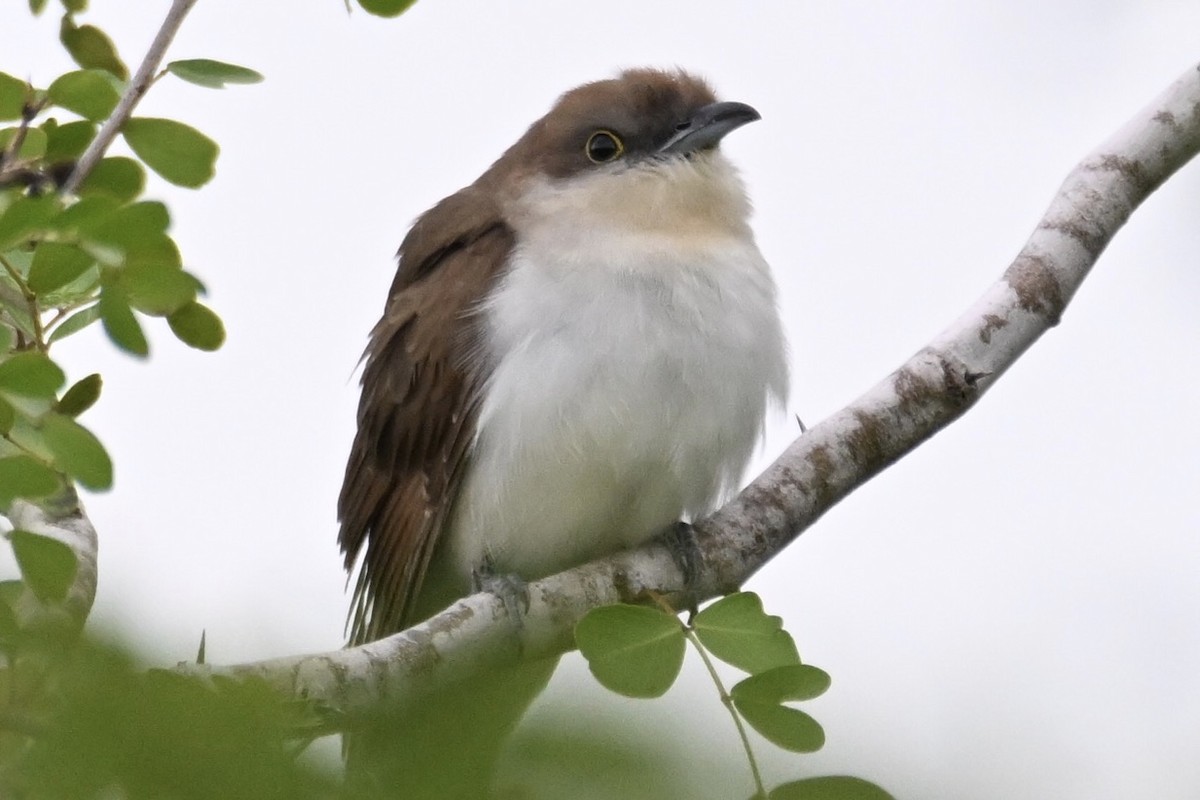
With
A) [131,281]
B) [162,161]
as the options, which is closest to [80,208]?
[131,281]

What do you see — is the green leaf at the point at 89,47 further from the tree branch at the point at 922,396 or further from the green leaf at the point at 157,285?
the tree branch at the point at 922,396

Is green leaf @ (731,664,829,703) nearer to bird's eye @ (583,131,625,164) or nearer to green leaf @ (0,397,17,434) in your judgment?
green leaf @ (0,397,17,434)

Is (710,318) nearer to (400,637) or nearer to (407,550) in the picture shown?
(407,550)

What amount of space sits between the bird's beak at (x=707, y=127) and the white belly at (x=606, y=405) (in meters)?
0.59

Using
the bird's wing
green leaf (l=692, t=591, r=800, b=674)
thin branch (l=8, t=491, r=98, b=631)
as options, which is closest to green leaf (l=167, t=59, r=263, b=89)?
thin branch (l=8, t=491, r=98, b=631)

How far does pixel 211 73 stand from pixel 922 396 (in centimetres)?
241

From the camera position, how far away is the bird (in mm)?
4676

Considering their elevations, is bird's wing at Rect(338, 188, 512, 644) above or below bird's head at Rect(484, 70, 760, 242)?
below

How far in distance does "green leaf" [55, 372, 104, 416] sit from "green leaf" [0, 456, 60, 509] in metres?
0.27

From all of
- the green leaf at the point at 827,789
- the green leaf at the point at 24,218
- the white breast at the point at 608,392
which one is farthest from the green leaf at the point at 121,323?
the white breast at the point at 608,392

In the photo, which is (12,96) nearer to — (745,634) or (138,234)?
(138,234)

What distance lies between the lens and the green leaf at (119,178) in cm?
315

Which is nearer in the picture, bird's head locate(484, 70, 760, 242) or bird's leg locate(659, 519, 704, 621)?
bird's leg locate(659, 519, 704, 621)

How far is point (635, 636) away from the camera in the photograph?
300cm
